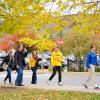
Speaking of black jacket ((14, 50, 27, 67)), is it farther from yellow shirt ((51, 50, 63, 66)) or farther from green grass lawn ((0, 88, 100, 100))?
green grass lawn ((0, 88, 100, 100))

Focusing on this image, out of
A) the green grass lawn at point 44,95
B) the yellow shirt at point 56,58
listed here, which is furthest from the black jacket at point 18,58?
the green grass lawn at point 44,95

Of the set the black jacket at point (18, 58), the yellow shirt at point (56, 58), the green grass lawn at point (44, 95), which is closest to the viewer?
the green grass lawn at point (44, 95)

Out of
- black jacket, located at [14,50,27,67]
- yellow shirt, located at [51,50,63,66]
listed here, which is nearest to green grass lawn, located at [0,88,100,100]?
black jacket, located at [14,50,27,67]

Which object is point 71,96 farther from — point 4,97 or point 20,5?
point 20,5

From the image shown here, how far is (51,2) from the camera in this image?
14.1 metres

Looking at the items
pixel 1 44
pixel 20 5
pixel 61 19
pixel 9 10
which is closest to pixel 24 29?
pixel 9 10

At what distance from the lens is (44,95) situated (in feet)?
51.7

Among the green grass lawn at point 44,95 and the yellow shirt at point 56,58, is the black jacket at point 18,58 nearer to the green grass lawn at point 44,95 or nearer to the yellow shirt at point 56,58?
the yellow shirt at point 56,58

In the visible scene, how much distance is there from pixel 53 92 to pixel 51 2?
3922 mm

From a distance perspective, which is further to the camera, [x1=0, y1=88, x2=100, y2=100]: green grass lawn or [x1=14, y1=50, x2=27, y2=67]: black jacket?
[x1=14, y1=50, x2=27, y2=67]: black jacket

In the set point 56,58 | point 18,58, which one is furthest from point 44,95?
point 56,58

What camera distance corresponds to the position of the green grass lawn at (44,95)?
1488 cm

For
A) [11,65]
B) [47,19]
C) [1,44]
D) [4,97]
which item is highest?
[1,44]

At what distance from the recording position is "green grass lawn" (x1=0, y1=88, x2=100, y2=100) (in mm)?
14875
